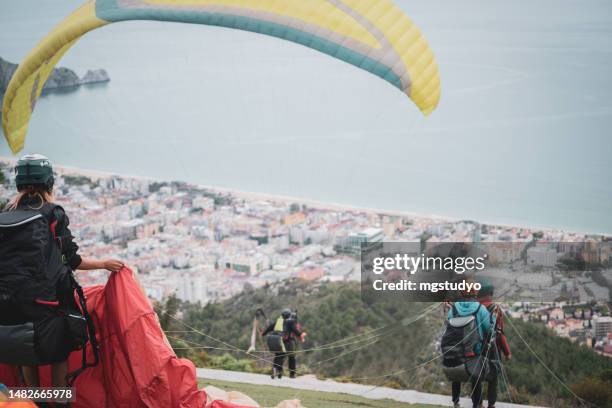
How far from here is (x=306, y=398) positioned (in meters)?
4.52

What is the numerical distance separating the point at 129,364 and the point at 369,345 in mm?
7942

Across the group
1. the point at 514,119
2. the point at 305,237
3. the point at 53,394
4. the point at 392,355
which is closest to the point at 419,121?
the point at 514,119

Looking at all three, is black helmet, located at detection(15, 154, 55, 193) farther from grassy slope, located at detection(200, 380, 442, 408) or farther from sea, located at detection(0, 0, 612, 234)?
sea, located at detection(0, 0, 612, 234)

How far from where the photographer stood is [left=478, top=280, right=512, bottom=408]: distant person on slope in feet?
11.6

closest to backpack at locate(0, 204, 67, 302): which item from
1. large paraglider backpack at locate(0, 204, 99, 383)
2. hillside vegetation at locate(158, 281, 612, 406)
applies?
large paraglider backpack at locate(0, 204, 99, 383)

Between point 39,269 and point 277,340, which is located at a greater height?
point 39,269

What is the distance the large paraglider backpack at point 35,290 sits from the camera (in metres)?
2.12

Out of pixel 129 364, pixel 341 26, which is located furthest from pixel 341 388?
pixel 341 26

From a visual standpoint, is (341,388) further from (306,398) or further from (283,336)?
(283,336)

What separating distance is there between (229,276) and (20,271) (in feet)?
53.9

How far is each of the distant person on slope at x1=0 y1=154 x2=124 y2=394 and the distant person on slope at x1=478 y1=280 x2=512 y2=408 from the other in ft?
7.36

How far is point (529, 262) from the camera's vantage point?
41.1 ft

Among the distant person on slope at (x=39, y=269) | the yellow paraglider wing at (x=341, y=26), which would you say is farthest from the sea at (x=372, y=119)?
the distant person on slope at (x=39, y=269)

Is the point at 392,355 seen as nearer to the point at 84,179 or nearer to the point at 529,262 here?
the point at 529,262
